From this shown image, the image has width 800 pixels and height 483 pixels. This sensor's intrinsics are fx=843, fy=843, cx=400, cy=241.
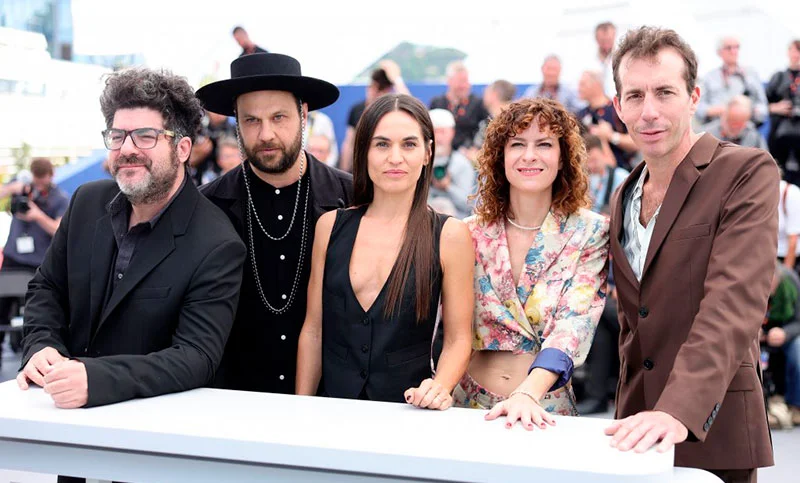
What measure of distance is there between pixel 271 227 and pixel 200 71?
6.97 m

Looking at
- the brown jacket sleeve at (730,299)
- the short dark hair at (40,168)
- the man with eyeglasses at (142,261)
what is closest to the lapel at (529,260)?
the brown jacket sleeve at (730,299)

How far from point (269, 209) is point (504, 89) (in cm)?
478

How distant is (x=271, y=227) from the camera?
10.1ft

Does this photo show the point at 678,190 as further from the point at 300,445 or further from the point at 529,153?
the point at 300,445

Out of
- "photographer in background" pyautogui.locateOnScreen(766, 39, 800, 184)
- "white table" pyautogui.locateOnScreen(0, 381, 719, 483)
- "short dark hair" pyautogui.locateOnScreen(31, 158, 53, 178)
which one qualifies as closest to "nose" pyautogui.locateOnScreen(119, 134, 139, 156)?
"white table" pyautogui.locateOnScreen(0, 381, 719, 483)

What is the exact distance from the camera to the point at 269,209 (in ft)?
10.2

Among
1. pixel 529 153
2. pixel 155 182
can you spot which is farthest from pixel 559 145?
pixel 155 182

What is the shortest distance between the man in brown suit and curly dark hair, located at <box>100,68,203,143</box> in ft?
4.41

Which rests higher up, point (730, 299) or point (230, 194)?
point (230, 194)

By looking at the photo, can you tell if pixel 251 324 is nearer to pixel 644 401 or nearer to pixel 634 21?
pixel 644 401

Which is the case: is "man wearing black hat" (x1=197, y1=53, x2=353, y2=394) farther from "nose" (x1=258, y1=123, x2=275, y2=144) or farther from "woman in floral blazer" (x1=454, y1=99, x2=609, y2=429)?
"woman in floral blazer" (x1=454, y1=99, x2=609, y2=429)

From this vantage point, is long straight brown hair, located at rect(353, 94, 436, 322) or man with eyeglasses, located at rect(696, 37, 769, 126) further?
man with eyeglasses, located at rect(696, 37, 769, 126)

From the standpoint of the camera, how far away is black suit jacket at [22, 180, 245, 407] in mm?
2379

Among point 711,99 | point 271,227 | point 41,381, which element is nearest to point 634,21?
point 711,99
